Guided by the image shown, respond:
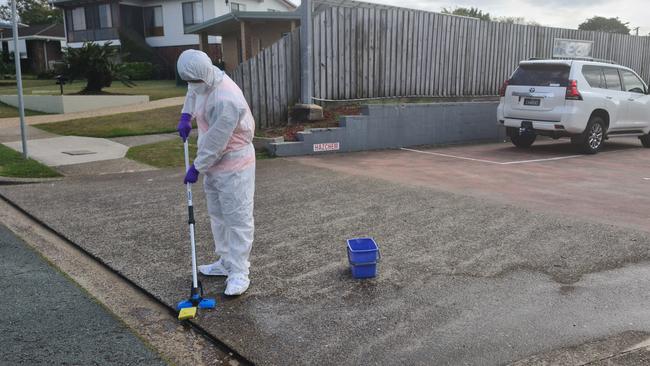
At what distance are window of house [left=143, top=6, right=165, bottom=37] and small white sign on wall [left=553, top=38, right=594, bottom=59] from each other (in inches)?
988

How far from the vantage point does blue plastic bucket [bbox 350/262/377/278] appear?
4.47 metres

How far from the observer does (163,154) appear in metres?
10.6

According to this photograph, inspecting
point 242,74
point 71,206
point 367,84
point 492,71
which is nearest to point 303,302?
point 71,206

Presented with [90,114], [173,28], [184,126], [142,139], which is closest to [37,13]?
[173,28]

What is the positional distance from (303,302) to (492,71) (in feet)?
40.1

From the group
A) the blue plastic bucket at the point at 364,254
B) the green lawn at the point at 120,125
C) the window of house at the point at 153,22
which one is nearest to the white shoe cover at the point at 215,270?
the blue plastic bucket at the point at 364,254

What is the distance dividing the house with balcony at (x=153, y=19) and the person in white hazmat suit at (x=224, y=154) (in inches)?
1114

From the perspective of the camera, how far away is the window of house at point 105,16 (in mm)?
34500

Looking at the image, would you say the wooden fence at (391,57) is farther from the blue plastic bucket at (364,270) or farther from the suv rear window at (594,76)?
the blue plastic bucket at (364,270)

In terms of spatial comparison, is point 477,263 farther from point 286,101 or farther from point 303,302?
point 286,101

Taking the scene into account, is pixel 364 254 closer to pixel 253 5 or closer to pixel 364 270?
pixel 364 270

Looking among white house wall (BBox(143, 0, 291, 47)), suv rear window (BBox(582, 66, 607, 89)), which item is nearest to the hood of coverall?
suv rear window (BBox(582, 66, 607, 89))

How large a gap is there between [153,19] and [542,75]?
29.3 meters

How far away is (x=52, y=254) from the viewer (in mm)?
5242
